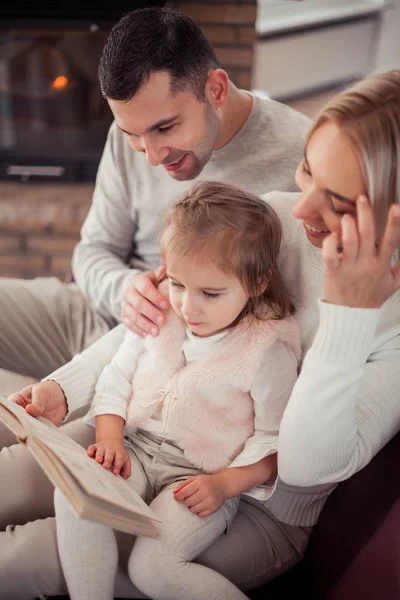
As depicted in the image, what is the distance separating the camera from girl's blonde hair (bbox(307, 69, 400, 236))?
35.5 inches

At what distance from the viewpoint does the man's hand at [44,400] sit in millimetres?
1132

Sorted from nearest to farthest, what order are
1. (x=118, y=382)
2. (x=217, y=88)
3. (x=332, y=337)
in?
1. (x=332, y=337)
2. (x=118, y=382)
3. (x=217, y=88)

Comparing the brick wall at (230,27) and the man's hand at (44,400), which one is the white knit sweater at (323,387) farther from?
the brick wall at (230,27)

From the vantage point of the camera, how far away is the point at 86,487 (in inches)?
33.5

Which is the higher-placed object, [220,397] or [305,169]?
[305,169]

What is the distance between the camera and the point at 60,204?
272 cm

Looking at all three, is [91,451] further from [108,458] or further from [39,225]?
[39,225]

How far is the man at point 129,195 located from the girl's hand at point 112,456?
0.38ft

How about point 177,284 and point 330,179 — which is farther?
point 177,284

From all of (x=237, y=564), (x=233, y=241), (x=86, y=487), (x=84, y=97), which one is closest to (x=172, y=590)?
(x=237, y=564)

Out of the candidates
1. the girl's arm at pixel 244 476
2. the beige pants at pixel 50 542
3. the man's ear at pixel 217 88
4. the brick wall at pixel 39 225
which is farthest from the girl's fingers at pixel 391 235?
the brick wall at pixel 39 225

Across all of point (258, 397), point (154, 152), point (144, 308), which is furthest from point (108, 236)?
point (258, 397)

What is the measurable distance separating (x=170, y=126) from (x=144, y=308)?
372 mm

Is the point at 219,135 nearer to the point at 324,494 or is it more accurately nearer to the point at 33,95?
the point at 324,494
